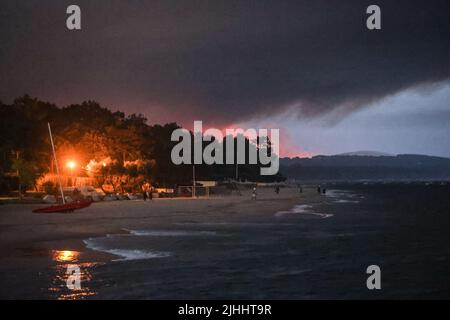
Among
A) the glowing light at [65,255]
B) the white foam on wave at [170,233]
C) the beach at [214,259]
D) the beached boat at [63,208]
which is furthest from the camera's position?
the beached boat at [63,208]

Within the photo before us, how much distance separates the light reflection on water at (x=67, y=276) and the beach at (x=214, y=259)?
0.03 m

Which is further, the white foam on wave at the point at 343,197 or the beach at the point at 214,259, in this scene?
the white foam on wave at the point at 343,197

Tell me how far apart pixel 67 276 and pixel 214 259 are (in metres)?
6.52

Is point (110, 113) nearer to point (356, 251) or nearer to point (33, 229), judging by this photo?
point (33, 229)

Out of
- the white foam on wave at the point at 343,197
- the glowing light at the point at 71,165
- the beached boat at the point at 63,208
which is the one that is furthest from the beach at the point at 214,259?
the white foam on wave at the point at 343,197

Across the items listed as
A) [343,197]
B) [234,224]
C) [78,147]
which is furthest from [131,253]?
[343,197]

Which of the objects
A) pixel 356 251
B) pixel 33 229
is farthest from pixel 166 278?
pixel 33 229

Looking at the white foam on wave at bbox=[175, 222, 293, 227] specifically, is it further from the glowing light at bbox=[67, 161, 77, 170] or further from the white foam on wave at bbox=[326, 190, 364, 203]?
the white foam on wave at bbox=[326, 190, 364, 203]

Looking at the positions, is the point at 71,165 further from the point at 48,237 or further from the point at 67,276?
the point at 67,276

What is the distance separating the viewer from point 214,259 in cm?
2356

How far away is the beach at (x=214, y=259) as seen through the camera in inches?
697

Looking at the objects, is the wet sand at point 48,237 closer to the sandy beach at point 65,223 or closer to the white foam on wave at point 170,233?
the sandy beach at point 65,223

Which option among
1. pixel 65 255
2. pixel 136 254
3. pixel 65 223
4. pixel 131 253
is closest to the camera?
pixel 65 255
